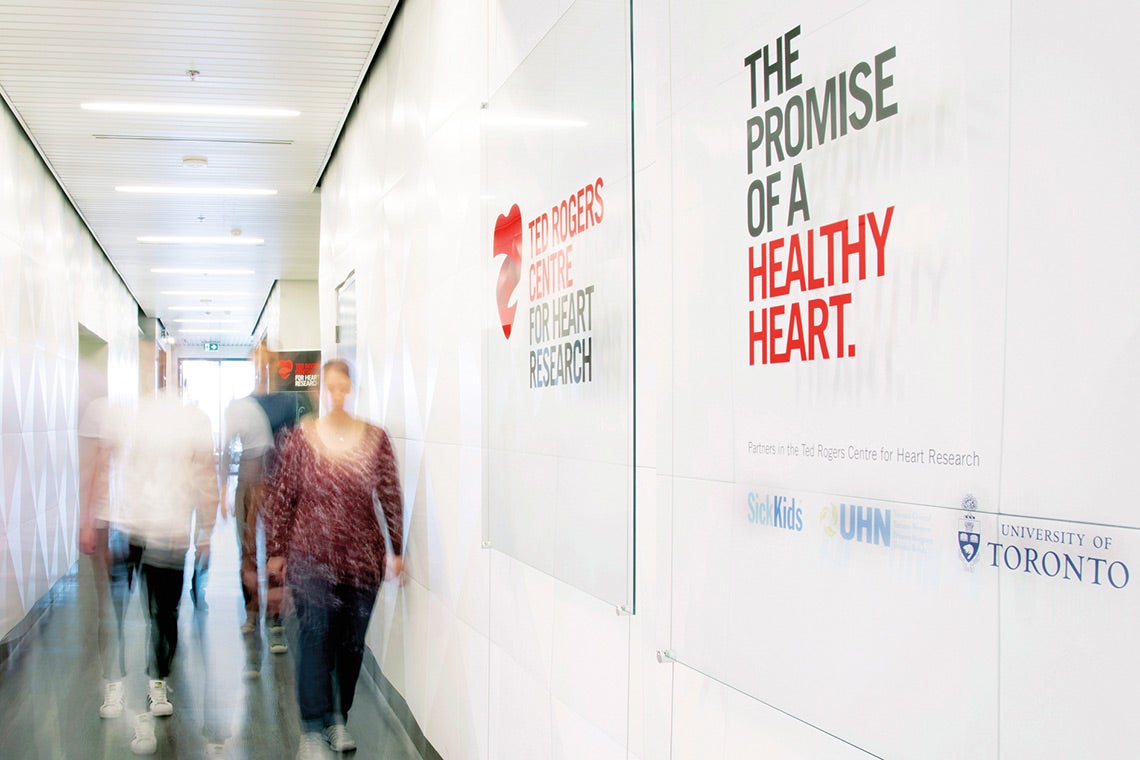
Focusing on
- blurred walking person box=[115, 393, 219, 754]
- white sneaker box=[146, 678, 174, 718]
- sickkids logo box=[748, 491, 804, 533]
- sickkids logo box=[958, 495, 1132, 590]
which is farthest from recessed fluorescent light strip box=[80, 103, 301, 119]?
sickkids logo box=[958, 495, 1132, 590]

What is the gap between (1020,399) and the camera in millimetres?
1166

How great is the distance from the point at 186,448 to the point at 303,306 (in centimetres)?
1221

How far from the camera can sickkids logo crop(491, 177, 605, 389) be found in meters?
2.45

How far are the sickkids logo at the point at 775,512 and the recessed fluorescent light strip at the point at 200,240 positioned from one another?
39.7 ft

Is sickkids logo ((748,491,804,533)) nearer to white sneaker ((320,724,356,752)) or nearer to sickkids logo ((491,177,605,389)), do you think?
sickkids logo ((491,177,605,389))

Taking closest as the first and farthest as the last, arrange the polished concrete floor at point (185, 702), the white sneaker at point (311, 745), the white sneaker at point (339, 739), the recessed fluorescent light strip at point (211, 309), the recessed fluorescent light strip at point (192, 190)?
the white sneaker at point (311, 745), the white sneaker at point (339, 739), the polished concrete floor at point (185, 702), the recessed fluorescent light strip at point (192, 190), the recessed fluorescent light strip at point (211, 309)

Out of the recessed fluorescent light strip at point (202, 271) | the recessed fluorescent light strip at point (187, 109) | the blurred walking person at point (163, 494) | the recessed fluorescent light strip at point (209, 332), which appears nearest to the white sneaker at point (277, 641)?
the blurred walking person at point (163, 494)

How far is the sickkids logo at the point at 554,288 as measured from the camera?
245 centimetres

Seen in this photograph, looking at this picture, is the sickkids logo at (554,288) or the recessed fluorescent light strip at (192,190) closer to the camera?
the sickkids logo at (554,288)

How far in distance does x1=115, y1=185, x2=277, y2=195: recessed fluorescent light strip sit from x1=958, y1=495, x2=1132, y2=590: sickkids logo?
32.9 feet

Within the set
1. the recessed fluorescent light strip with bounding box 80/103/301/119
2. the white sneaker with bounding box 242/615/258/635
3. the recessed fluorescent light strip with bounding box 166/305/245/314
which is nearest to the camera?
the white sneaker with bounding box 242/615/258/635

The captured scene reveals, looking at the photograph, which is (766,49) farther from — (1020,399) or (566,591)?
(566,591)

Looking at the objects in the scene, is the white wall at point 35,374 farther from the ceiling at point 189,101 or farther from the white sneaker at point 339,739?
the white sneaker at point 339,739

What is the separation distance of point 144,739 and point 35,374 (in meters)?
4.76
